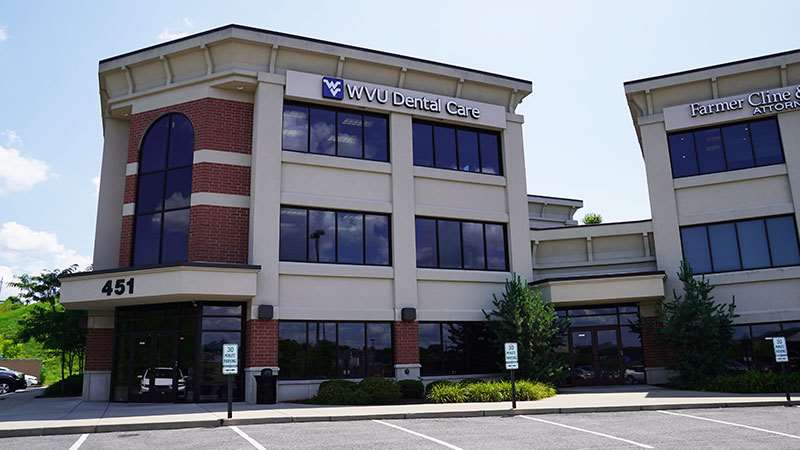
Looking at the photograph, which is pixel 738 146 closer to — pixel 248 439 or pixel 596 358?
pixel 596 358

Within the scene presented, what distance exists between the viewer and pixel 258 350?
800 inches

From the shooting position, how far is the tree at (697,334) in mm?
21984

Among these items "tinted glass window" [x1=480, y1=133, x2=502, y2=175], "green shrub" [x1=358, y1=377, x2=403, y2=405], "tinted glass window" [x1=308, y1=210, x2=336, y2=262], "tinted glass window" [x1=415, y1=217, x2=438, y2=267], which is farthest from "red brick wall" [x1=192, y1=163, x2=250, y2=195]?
"tinted glass window" [x1=480, y1=133, x2=502, y2=175]

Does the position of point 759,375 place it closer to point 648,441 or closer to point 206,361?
point 648,441

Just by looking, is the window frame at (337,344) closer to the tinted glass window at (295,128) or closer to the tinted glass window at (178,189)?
the tinted glass window at (178,189)

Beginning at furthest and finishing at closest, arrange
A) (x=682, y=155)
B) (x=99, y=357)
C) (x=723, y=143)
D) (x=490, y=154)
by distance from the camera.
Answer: (x=490, y=154), (x=682, y=155), (x=723, y=143), (x=99, y=357)

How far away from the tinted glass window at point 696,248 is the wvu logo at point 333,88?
14.3 metres

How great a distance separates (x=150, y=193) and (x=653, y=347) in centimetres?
1936

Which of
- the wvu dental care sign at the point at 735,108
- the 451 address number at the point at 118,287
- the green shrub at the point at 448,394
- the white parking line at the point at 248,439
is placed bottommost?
the white parking line at the point at 248,439

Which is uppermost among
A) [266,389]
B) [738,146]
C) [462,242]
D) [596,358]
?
[738,146]

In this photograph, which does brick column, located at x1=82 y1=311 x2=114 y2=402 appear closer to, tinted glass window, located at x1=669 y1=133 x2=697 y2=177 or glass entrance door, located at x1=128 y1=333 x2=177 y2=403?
glass entrance door, located at x1=128 y1=333 x2=177 y2=403

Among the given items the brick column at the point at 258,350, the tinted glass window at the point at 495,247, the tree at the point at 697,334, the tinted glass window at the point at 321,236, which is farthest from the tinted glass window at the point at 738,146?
the brick column at the point at 258,350

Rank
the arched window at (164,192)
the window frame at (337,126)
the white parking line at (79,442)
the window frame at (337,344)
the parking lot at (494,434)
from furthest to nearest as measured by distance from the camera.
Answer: the window frame at (337,126) < the arched window at (164,192) < the window frame at (337,344) < the white parking line at (79,442) < the parking lot at (494,434)

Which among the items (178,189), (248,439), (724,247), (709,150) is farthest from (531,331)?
(178,189)
